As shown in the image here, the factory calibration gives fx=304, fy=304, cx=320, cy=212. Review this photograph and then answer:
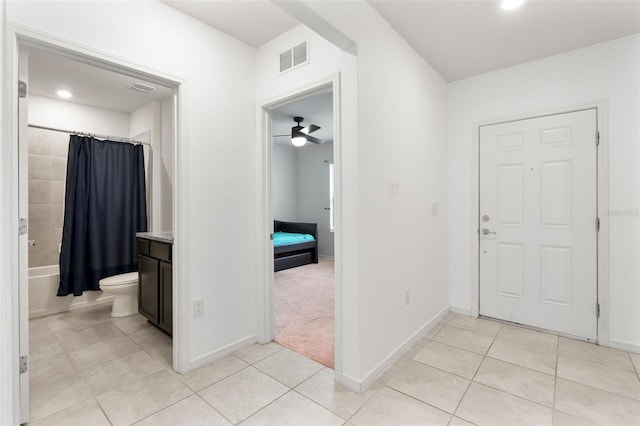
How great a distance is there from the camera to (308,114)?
186 inches

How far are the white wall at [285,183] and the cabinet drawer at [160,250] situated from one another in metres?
4.34

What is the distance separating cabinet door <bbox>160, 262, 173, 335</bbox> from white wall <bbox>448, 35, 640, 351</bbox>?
3.34m

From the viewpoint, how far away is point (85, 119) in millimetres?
4043

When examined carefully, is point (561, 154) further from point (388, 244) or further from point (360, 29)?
point (360, 29)

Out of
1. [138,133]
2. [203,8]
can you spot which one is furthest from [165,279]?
[138,133]

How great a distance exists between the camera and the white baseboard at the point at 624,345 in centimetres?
243

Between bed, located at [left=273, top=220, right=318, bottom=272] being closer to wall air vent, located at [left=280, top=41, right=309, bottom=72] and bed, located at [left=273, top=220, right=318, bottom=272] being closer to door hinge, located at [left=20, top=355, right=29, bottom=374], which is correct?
wall air vent, located at [left=280, top=41, right=309, bottom=72]

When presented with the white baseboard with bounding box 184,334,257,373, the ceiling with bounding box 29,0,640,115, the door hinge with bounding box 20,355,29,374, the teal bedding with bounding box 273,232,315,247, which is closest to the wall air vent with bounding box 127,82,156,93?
the ceiling with bounding box 29,0,640,115

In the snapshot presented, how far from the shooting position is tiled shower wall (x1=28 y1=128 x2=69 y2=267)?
12.0ft

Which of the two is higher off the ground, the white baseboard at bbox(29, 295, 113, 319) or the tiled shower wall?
the tiled shower wall

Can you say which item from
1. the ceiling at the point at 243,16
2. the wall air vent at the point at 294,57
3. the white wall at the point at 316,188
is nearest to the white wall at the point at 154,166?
the ceiling at the point at 243,16

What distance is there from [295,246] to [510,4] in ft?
15.1

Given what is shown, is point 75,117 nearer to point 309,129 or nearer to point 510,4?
point 309,129

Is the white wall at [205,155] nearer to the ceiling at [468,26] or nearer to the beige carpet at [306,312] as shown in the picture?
the ceiling at [468,26]
